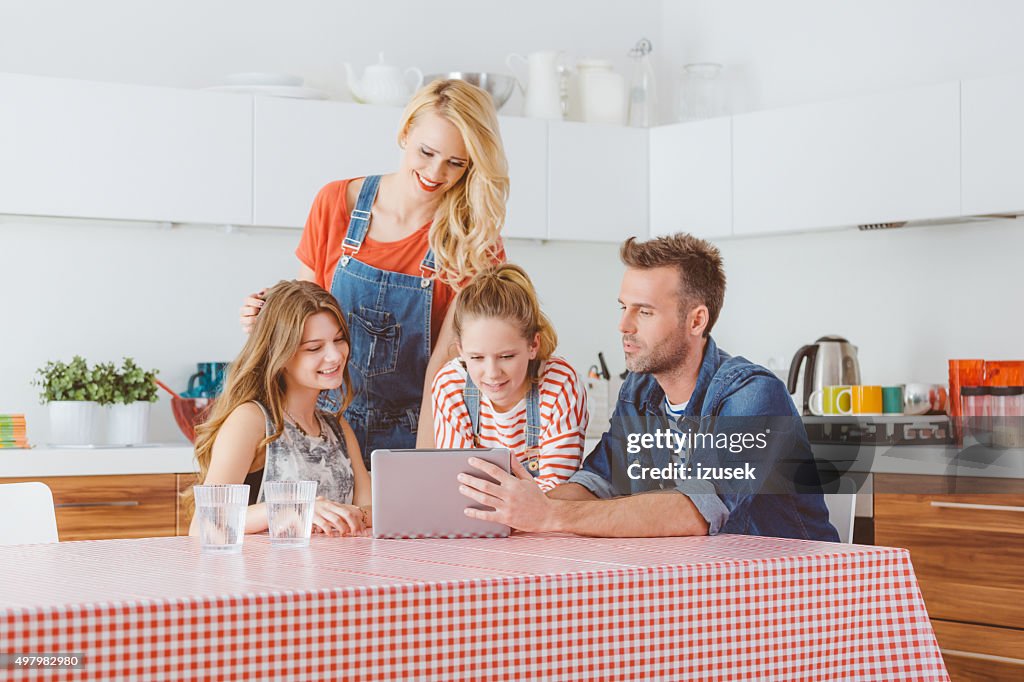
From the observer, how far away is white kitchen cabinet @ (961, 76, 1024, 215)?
11.8ft

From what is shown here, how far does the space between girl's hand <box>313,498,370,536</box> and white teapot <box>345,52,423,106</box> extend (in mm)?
2323

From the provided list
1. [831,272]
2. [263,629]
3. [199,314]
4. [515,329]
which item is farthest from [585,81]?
[263,629]

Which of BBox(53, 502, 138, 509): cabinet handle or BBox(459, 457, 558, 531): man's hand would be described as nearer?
BBox(459, 457, 558, 531): man's hand

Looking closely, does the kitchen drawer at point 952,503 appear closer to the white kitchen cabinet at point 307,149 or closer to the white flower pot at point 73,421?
the white kitchen cabinet at point 307,149

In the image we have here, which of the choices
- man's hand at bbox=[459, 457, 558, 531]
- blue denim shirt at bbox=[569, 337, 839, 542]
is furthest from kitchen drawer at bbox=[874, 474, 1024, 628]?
man's hand at bbox=[459, 457, 558, 531]

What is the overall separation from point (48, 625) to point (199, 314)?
9.85ft

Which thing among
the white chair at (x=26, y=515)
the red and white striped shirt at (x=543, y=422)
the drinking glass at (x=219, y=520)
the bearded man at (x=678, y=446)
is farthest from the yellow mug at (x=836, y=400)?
the drinking glass at (x=219, y=520)

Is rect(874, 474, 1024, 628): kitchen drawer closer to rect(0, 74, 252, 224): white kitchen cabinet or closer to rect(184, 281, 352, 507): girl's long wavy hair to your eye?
rect(184, 281, 352, 507): girl's long wavy hair

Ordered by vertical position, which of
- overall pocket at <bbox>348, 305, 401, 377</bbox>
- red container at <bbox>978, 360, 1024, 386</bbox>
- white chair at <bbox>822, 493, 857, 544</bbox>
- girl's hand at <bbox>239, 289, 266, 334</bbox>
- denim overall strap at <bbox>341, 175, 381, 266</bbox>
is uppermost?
denim overall strap at <bbox>341, 175, 381, 266</bbox>

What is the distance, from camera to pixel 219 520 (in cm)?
175

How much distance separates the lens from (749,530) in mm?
2297

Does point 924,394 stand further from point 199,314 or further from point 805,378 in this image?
point 199,314

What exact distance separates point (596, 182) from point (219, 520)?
115 inches

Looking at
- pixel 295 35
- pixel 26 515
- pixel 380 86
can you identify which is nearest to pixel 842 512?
pixel 26 515
